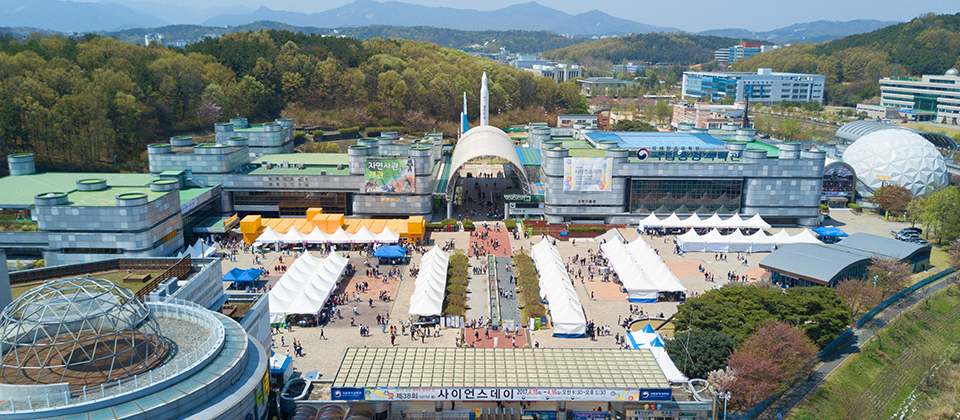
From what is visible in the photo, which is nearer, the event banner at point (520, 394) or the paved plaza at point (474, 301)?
the event banner at point (520, 394)

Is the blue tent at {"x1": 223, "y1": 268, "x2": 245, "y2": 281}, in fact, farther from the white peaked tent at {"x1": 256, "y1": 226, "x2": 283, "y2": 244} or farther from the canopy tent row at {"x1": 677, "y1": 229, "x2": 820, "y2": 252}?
the canopy tent row at {"x1": 677, "y1": 229, "x2": 820, "y2": 252}

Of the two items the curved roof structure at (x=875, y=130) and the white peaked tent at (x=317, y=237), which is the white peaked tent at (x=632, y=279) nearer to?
the white peaked tent at (x=317, y=237)

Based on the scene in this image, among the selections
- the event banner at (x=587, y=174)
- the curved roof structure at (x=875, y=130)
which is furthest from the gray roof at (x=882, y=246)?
the curved roof structure at (x=875, y=130)

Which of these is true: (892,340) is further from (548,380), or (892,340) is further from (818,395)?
(548,380)

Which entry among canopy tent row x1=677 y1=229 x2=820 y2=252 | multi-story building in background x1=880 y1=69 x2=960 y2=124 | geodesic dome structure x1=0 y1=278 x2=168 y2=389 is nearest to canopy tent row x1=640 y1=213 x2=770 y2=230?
canopy tent row x1=677 y1=229 x2=820 y2=252

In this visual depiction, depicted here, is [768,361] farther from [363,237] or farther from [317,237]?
[317,237]

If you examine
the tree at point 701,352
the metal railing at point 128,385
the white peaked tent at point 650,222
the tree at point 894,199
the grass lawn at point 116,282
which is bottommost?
the tree at point 701,352
